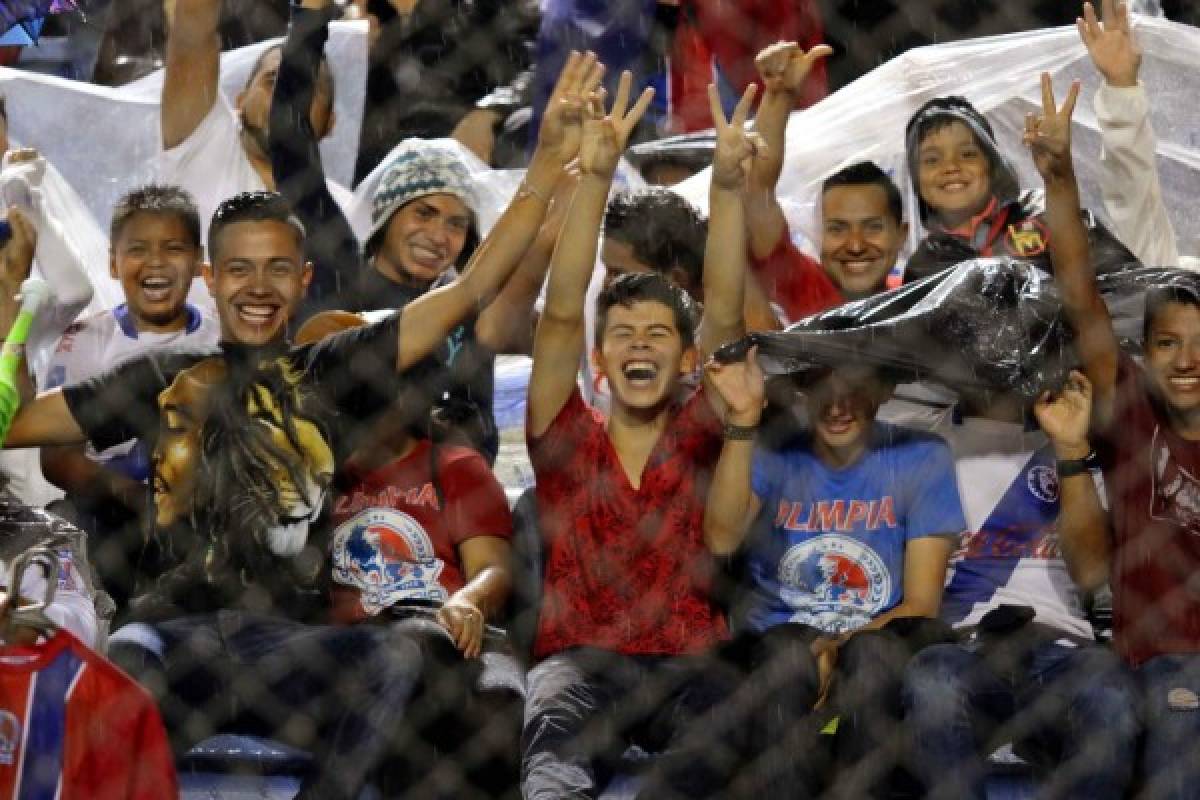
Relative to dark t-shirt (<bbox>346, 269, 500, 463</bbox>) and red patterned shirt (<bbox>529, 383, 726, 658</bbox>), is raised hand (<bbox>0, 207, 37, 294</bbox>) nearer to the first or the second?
dark t-shirt (<bbox>346, 269, 500, 463</bbox>)

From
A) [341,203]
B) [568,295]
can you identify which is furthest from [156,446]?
[341,203]

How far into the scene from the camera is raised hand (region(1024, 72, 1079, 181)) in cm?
328

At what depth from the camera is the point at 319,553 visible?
10.9 ft

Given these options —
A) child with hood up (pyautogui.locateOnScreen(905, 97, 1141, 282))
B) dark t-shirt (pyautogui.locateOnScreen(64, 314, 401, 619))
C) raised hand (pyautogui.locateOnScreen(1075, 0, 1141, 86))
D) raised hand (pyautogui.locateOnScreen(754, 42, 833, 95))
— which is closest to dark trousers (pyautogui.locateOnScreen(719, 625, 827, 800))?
dark t-shirt (pyautogui.locateOnScreen(64, 314, 401, 619))

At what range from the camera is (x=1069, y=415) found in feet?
10.6

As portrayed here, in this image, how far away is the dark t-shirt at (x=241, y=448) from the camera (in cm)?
329

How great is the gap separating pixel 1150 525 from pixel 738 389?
595 millimetres

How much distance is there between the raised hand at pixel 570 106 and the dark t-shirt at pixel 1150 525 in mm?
851

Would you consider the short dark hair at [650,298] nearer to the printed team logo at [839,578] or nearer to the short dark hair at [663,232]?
the short dark hair at [663,232]

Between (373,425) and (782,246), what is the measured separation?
0.76 metres

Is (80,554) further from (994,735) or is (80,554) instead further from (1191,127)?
(1191,127)

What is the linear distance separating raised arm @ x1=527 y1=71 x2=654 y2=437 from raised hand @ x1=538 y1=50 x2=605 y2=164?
0.25ft

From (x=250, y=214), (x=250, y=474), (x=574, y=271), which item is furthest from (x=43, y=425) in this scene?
(x=574, y=271)

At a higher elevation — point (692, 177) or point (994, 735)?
point (692, 177)
